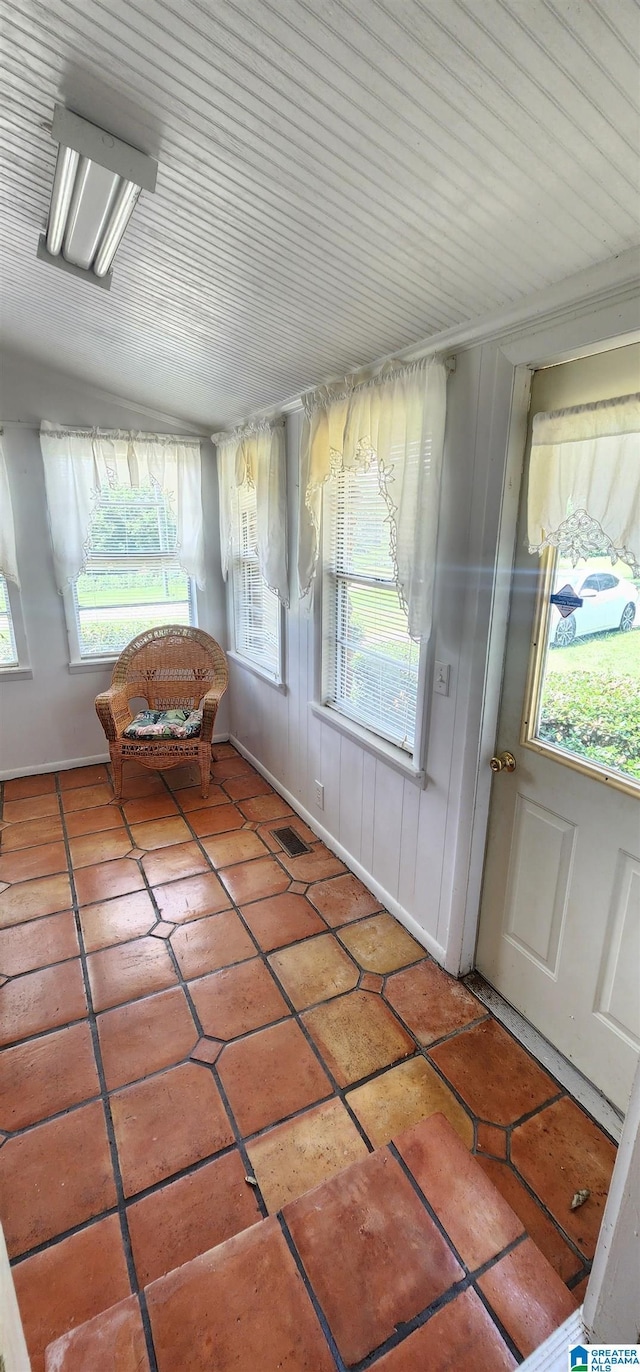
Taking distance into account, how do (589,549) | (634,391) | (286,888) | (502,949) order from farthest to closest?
1. (286,888)
2. (502,949)
3. (589,549)
4. (634,391)

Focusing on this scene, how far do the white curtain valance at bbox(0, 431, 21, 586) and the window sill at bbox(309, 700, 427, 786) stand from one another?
201 cm

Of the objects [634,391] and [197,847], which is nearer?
[634,391]

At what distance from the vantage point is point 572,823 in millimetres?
1546

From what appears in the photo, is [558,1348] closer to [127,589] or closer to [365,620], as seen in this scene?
[365,620]

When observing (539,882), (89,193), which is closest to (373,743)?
(539,882)

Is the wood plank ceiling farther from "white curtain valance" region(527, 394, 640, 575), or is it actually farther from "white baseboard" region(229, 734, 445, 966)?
"white baseboard" region(229, 734, 445, 966)

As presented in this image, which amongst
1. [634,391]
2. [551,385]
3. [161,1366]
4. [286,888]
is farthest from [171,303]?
[161,1366]

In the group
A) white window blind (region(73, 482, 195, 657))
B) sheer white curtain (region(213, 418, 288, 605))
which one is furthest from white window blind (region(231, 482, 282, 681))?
white window blind (region(73, 482, 195, 657))

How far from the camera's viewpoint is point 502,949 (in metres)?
1.87

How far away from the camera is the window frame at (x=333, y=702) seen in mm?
1946

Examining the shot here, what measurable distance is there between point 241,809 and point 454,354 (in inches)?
96.8

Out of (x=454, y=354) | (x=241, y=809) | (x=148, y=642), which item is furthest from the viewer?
(x=148, y=642)

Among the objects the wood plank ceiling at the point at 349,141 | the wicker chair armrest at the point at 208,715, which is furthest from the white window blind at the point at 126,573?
the wood plank ceiling at the point at 349,141

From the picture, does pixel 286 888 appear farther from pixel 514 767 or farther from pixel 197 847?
pixel 514 767
